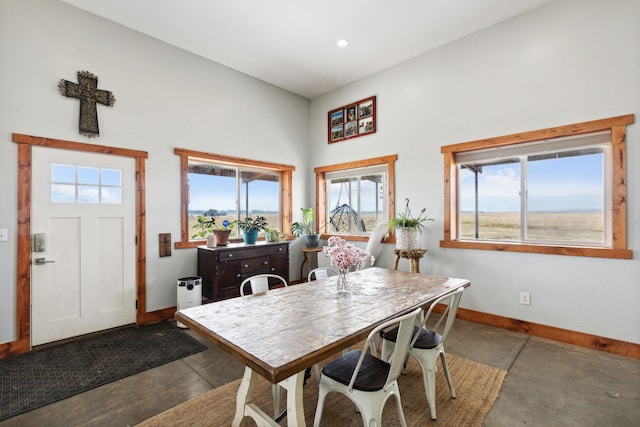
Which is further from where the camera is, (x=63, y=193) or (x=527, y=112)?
(x=527, y=112)

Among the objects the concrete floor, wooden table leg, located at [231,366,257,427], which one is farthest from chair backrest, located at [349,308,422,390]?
the concrete floor

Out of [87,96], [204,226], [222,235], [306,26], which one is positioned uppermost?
[306,26]

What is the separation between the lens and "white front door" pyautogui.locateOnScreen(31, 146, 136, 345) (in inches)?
116

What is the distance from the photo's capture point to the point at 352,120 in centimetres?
486

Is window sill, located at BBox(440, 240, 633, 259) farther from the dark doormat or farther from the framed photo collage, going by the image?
the dark doormat

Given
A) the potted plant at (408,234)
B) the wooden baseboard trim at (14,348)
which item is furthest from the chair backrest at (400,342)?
the wooden baseboard trim at (14,348)

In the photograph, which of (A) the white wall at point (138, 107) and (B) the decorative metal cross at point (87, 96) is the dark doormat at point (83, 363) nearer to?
(A) the white wall at point (138, 107)

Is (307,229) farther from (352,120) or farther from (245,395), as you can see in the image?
(245,395)

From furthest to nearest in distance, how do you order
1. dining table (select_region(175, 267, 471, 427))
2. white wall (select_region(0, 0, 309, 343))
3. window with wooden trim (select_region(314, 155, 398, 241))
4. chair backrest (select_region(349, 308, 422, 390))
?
window with wooden trim (select_region(314, 155, 398, 241))
white wall (select_region(0, 0, 309, 343))
chair backrest (select_region(349, 308, 422, 390))
dining table (select_region(175, 267, 471, 427))

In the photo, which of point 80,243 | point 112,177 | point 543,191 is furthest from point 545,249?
point 80,243

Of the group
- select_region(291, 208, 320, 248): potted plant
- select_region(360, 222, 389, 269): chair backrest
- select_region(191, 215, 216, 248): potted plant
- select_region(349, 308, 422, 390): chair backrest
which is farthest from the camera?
select_region(291, 208, 320, 248): potted plant

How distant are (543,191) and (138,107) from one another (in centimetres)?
464

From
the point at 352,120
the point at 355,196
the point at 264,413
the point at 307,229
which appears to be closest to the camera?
the point at 264,413

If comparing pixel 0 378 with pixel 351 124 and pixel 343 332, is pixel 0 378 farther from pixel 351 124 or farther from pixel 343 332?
pixel 351 124
